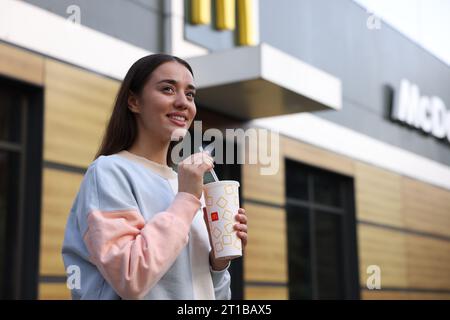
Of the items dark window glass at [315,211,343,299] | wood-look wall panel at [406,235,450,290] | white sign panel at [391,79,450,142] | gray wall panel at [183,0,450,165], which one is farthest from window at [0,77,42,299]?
wood-look wall panel at [406,235,450,290]

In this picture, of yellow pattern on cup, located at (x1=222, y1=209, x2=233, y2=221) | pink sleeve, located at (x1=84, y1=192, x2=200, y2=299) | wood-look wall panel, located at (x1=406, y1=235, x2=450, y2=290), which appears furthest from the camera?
wood-look wall panel, located at (x1=406, y1=235, x2=450, y2=290)

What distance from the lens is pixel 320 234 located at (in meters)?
9.60

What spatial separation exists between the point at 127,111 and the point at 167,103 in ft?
0.45

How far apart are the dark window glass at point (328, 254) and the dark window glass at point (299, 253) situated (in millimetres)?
294

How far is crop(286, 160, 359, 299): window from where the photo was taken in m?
9.02

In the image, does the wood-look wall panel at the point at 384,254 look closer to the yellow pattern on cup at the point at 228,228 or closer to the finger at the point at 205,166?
the yellow pattern on cup at the point at 228,228

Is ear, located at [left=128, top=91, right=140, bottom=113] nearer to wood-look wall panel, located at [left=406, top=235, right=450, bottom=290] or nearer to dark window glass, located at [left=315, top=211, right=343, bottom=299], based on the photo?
dark window glass, located at [left=315, top=211, right=343, bottom=299]

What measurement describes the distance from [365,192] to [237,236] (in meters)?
8.76

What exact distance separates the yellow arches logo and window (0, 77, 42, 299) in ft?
6.88

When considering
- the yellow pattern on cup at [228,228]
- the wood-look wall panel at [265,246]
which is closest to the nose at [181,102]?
the yellow pattern on cup at [228,228]
